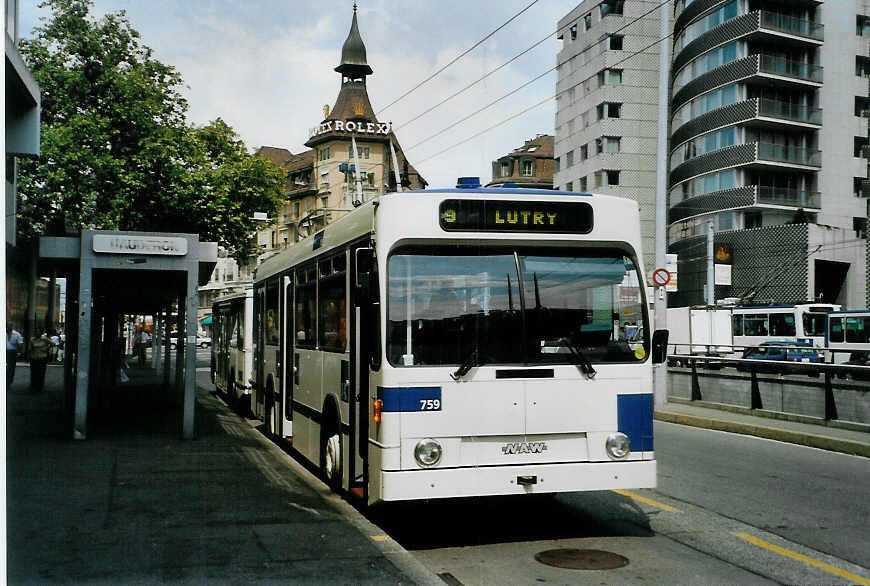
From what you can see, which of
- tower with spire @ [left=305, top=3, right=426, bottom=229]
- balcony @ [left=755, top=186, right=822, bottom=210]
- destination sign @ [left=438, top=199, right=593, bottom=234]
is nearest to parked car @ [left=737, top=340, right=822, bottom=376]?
destination sign @ [left=438, top=199, right=593, bottom=234]

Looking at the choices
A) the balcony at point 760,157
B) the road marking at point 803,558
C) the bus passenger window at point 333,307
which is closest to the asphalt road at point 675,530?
the road marking at point 803,558

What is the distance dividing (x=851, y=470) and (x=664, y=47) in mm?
12235

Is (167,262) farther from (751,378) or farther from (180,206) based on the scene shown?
(180,206)

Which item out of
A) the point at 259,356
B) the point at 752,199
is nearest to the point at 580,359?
the point at 259,356

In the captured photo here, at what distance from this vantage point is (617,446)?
25.5ft

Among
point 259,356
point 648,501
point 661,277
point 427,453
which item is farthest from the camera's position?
point 661,277

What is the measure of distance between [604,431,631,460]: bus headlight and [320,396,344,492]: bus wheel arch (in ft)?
9.40

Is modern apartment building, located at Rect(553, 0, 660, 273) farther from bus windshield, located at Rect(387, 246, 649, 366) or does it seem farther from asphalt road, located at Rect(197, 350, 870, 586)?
bus windshield, located at Rect(387, 246, 649, 366)

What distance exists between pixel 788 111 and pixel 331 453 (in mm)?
52662

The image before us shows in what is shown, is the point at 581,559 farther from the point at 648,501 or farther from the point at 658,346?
the point at 648,501

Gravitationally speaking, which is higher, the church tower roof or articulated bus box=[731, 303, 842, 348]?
the church tower roof

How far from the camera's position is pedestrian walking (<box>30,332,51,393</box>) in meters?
24.8

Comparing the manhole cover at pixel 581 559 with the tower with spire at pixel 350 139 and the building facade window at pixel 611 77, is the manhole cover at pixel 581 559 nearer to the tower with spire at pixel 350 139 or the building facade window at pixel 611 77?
the building facade window at pixel 611 77

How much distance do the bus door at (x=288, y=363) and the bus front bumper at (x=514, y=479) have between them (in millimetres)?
4944
